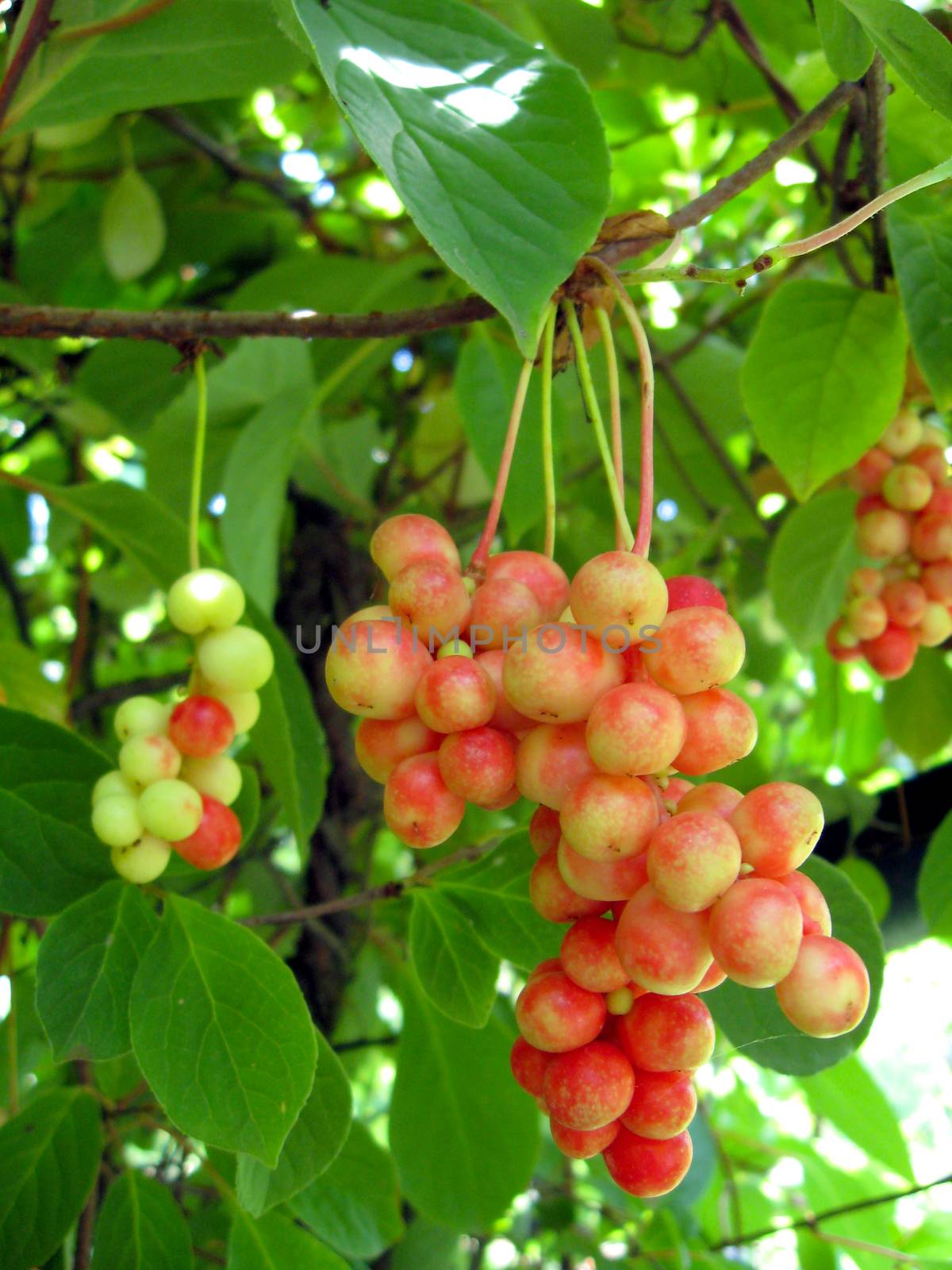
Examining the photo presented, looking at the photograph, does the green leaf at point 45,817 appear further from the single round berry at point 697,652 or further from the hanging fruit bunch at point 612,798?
the single round berry at point 697,652

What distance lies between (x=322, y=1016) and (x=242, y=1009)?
536mm

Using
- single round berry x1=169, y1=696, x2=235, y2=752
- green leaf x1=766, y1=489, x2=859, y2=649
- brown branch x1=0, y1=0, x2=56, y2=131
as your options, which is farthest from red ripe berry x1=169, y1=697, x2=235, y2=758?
green leaf x1=766, y1=489, x2=859, y2=649

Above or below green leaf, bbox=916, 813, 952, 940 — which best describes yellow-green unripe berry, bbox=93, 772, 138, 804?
above

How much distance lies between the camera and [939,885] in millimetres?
713

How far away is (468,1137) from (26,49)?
2.43 ft

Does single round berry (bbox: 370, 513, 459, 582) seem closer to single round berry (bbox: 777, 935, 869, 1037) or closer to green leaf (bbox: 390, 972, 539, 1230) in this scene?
single round berry (bbox: 777, 935, 869, 1037)

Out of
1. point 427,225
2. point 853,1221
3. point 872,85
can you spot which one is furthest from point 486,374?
point 853,1221

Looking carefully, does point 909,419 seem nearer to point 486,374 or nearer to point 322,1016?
point 486,374

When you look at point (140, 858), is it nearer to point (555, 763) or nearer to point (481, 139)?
point (555, 763)

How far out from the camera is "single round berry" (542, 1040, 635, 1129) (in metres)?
0.40

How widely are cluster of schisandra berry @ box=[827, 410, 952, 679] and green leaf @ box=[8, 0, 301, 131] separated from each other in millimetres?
493

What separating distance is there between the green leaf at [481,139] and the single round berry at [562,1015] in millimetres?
235

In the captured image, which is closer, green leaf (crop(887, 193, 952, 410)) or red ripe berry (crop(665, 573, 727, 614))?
red ripe berry (crop(665, 573, 727, 614))

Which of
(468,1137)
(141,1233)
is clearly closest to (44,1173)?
(141,1233)
